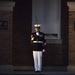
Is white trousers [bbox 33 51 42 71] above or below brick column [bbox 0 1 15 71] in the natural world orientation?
below

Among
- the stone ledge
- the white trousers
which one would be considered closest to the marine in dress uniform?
the white trousers

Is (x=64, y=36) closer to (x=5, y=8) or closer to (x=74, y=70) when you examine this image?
(x=74, y=70)

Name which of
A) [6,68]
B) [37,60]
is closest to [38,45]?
[37,60]

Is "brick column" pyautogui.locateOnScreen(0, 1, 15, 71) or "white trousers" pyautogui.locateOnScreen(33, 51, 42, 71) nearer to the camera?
"white trousers" pyautogui.locateOnScreen(33, 51, 42, 71)

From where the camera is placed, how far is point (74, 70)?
19.8 m

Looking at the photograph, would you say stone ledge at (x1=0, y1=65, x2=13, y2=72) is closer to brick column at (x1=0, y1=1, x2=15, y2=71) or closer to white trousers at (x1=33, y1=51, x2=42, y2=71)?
brick column at (x1=0, y1=1, x2=15, y2=71)

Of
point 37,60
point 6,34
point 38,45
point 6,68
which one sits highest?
point 6,34

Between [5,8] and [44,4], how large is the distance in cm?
220

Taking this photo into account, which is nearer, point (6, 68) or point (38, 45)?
point (38, 45)

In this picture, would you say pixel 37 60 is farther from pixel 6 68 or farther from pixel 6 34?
pixel 6 34

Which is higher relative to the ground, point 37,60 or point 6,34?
point 6,34

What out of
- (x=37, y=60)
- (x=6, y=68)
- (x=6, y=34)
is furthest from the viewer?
(x=6, y=34)

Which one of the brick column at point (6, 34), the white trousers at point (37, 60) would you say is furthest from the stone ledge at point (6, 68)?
the white trousers at point (37, 60)

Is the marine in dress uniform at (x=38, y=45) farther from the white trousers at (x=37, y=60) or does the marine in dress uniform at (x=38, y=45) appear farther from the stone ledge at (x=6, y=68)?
the stone ledge at (x=6, y=68)
